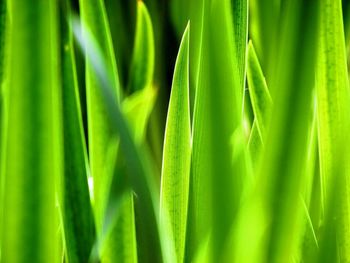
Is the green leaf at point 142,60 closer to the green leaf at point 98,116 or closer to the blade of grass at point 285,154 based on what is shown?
the green leaf at point 98,116

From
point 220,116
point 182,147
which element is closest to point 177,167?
point 182,147

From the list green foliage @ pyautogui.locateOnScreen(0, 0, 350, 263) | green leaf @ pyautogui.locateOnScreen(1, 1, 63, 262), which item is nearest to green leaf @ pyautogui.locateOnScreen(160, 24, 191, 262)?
green foliage @ pyautogui.locateOnScreen(0, 0, 350, 263)

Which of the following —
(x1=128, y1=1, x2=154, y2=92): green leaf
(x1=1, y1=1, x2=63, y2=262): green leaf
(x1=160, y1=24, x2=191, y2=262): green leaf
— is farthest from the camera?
(x1=128, y1=1, x2=154, y2=92): green leaf

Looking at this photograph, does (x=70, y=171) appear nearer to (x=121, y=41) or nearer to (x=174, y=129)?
(x=174, y=129)

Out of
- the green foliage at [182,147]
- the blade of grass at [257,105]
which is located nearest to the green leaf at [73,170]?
the green foliage at [182,147]

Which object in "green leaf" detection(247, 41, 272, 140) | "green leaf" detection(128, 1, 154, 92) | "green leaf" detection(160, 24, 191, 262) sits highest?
"green leaf" detection(128, 1, 154, 92)

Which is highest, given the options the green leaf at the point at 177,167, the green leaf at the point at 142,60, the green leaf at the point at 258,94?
the green leaf at the point at 142,60

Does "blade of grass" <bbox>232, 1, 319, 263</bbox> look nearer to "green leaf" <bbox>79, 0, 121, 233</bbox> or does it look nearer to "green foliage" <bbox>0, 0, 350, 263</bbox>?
"green foliage" <bbox>0, 0, 350, 263</bbox>
